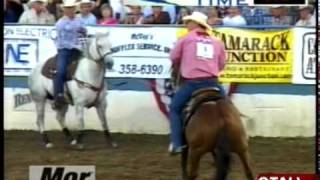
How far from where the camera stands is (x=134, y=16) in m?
12.5

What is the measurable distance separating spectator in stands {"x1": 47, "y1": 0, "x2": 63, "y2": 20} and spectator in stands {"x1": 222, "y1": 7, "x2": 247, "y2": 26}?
198 centimetres

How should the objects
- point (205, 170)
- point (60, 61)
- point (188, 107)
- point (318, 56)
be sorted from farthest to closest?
point (60, 61)
point (205, 170)
point (188, 107)
point (318, 56)

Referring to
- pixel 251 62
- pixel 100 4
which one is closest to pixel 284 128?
pixel 251 62

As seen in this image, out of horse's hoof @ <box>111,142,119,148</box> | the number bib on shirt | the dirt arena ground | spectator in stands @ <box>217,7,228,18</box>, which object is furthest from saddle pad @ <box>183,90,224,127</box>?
spectator in stands @ <box>217,7,228,18</box>

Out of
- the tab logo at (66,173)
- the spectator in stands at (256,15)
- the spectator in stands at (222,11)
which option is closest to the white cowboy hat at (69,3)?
the spectator in stands at (222,11)

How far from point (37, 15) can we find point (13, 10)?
1.04 feet

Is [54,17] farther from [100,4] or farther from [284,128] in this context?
[284,128]

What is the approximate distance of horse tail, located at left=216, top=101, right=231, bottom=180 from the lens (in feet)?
26.9

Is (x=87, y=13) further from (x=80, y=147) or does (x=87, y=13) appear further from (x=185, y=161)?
(x=185, y=161)

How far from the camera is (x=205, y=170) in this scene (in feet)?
33.5

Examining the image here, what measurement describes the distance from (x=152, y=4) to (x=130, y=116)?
1.38 metres

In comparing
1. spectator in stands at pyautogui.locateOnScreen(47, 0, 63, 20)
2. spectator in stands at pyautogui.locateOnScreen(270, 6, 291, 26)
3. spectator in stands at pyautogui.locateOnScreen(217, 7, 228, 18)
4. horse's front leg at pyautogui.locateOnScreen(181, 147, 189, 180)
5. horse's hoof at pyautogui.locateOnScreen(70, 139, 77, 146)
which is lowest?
horse's hoof at pyautogui.locateOnScreen(70, 139, 77, 146)

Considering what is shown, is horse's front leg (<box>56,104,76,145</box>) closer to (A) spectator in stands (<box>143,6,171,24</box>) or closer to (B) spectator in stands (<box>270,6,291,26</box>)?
(A) spectator in stands (<box>143,6,171,24</box>)

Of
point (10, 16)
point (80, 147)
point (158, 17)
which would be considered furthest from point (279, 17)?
point (10, 16)
